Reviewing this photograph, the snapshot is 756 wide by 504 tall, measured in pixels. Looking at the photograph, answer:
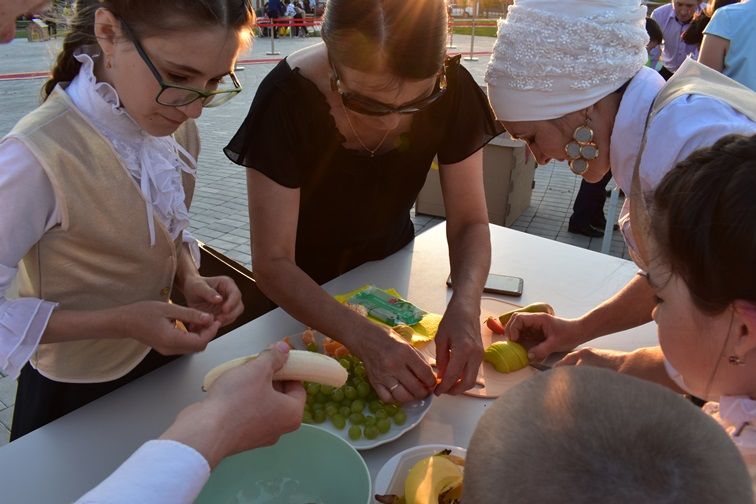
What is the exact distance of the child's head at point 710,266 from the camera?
87 centimetres

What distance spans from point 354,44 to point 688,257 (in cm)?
98

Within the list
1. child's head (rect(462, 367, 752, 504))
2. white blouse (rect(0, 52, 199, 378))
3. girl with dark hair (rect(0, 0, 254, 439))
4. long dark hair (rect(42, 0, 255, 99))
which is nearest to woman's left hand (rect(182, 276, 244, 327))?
girl with dark hair (rect(0, 0, 254, 439))

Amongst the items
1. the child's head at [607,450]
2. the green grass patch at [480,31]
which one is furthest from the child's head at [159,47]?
the green grass patch at [480,31]

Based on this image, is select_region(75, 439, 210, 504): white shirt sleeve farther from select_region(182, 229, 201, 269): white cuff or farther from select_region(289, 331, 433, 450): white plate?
select_region(182, 229, 201, 269): white cuff

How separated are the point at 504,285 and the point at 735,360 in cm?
111

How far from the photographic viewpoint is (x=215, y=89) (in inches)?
64.6

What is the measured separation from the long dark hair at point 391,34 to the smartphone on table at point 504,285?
0.86 meters

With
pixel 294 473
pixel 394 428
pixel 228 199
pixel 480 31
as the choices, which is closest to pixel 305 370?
pixel 294 473

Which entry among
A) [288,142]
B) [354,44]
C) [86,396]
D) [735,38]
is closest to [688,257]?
[354,44]

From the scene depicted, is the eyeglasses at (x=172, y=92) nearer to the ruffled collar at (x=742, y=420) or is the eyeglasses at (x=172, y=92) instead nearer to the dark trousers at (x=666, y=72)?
the ruffled collar at (x=742, y=420)

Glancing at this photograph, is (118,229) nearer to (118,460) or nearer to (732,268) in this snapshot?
(118,460)

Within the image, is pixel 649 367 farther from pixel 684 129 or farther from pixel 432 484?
pixel 432 484

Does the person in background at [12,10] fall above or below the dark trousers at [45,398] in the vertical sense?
above

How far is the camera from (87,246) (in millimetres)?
1561
